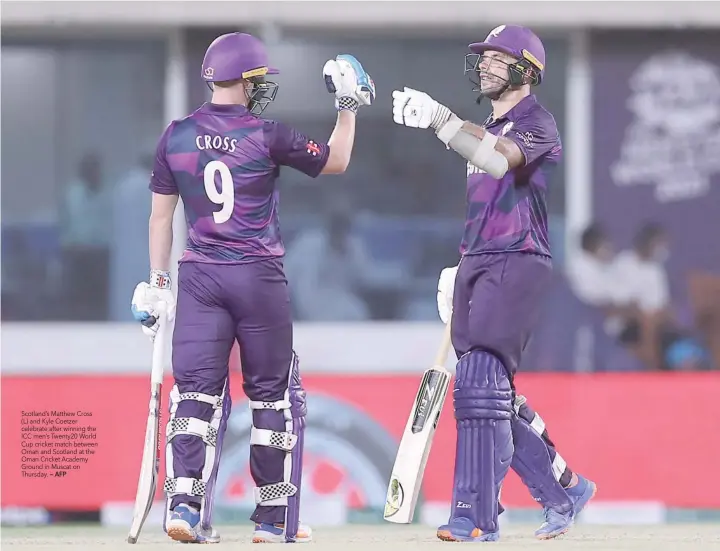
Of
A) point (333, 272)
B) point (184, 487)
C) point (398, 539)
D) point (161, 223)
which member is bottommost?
point (398, 539)

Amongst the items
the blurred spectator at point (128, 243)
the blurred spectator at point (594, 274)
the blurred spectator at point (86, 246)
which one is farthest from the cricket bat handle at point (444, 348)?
the blurred spectator at point (86, 246)

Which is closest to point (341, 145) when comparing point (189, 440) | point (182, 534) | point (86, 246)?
point (189, 440)

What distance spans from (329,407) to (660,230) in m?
4.40

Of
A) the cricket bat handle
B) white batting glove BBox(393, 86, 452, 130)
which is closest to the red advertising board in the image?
the cricket bat handle

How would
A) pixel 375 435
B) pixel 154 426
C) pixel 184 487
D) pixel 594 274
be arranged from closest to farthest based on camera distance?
pixel 184 487 → pixel 154 426 → pixel 375 435 → pixel 594 274

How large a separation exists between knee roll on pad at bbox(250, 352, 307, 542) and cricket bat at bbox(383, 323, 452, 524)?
1.19 feet

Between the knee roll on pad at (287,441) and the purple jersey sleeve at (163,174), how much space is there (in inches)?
31.0

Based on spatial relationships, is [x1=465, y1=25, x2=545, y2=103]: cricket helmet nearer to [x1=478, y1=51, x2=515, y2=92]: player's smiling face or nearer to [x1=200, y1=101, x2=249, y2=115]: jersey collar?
[x1=478, y1=51, x2=515, y2=92]: player's smiling face

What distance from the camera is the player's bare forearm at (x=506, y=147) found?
5.91 meters

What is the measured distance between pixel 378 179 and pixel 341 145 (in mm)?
5527

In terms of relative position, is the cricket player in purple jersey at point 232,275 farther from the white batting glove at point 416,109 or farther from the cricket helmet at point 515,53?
the cricket helmet at point 515,53

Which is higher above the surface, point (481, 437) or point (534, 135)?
point (534, 135)

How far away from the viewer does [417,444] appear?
6285mm

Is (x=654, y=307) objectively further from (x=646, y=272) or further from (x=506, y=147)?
(x=506, y=147)
